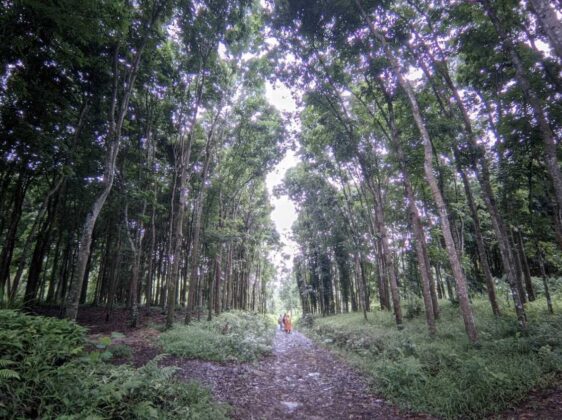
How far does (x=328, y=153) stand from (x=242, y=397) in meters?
17.4

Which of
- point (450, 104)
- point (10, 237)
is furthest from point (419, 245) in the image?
point (10, 237)

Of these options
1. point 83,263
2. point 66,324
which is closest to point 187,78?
point 83,263

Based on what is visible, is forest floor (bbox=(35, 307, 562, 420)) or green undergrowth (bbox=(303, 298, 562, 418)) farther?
green undergrowth (bbox=(303, 298, 562, 418))

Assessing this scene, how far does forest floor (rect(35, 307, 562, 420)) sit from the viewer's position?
5.12 m

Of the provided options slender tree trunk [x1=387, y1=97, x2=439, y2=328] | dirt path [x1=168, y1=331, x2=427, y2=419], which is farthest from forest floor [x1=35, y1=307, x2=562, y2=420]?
slender tree trunk [x1=387, y1=97, x2=439, y2=328]

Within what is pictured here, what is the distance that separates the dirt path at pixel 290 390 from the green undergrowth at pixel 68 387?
121 cm

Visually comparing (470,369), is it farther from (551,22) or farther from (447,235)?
(551,22)

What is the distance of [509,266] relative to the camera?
8.84m

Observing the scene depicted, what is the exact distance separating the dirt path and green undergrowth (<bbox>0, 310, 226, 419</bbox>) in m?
1.21

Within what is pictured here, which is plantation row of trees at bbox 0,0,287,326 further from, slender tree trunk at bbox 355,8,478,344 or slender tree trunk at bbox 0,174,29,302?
slender tree trunk at bbox 355,8,478,344

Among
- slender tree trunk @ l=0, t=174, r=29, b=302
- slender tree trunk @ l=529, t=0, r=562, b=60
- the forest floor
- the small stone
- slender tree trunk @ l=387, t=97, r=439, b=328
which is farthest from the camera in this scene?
slender tree trunk @ l=0, t=174, r=29, b=302

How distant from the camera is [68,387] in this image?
397 centimetres

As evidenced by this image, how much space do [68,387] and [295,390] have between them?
569cm

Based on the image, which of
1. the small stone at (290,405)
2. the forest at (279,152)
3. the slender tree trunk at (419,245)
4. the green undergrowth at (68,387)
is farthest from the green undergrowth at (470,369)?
the green undergrowth at (68,387)
